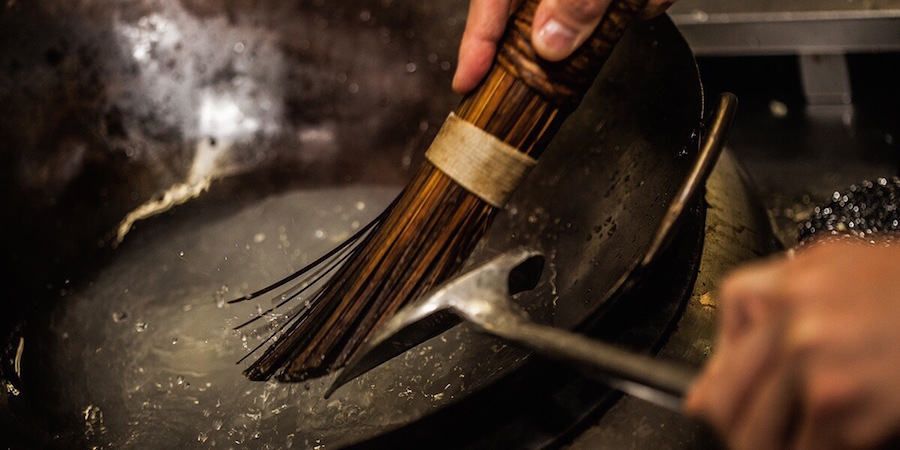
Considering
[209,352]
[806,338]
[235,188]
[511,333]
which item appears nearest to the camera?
[806,338]

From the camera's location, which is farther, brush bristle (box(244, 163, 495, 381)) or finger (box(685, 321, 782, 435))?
brush bristle (box(244, 163, 495, 381))

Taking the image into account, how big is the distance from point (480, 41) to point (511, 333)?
0.39 meters

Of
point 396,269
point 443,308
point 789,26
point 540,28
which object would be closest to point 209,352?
point 396,269

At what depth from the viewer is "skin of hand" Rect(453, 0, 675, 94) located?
0.62m

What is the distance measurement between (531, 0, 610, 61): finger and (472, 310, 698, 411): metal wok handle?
289mm

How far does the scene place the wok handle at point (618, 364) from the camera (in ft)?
1.18

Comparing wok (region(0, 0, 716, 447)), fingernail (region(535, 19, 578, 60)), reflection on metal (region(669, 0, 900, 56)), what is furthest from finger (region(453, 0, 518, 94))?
reflection on metal (region(669, 0, 900, 56))

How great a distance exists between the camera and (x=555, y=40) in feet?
2.09

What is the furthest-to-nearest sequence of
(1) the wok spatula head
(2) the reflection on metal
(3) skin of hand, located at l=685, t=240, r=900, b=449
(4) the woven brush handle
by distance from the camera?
(2) the reflection on metal → (4) the woven brush handle → (1) the wok spatula head → (3) skin of hand, located at l=685, t=240, r=900, b=449

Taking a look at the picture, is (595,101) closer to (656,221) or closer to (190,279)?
(656,221)

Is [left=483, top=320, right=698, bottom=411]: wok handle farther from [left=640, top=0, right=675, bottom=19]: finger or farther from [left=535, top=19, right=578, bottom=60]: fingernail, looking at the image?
[left=640, top=0, right=675, bottom=19]: finger

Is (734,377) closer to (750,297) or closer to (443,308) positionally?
(750,297)

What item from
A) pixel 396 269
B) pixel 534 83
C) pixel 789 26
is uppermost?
pixel 534 83

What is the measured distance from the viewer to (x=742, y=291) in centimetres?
32
